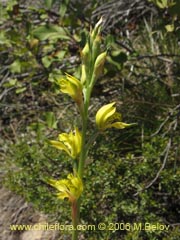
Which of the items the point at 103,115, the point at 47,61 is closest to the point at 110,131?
the point at 47,61

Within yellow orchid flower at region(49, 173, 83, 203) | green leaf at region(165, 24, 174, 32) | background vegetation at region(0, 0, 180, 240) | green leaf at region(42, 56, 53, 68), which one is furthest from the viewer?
green leaf at region(42, 56, 53, 68)

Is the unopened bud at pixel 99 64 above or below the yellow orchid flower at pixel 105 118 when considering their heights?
above

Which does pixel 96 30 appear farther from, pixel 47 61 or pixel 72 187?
pixel 47 61

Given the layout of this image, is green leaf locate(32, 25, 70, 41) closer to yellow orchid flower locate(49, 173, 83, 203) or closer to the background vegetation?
the background vegetation

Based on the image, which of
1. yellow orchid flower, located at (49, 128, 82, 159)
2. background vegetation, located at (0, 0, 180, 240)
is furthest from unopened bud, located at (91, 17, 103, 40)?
background vegetation, located at (0, 0, 180, 240)

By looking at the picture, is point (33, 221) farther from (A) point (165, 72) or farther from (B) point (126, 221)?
(A) point (165, 72)

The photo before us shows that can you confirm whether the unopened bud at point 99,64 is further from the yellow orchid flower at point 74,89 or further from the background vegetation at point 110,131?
the background vegetation at point 110,131

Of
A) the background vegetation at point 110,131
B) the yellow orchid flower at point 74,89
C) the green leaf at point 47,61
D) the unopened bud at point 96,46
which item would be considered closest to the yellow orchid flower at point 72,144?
the yellow orchid flower at point 74,89

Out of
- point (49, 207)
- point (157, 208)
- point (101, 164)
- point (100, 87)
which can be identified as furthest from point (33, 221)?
point (100, 87)
